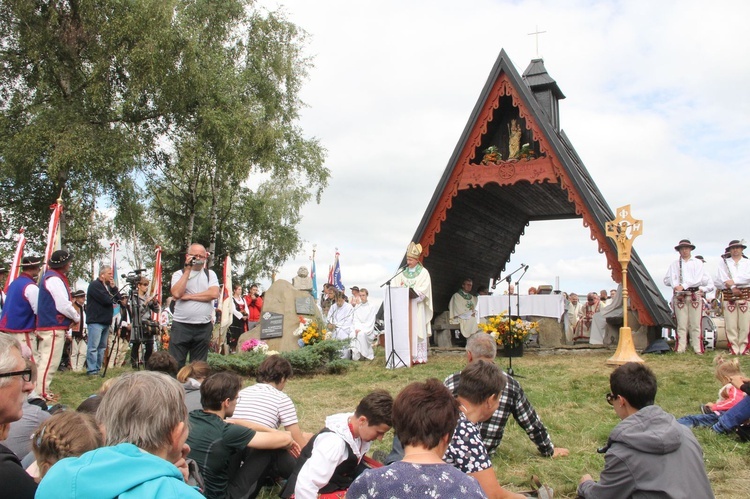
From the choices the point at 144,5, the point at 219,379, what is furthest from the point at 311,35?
the point at 219,379

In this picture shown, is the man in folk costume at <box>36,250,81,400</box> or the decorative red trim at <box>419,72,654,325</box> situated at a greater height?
the decorative red trim at <box>419,72,654,325</box>

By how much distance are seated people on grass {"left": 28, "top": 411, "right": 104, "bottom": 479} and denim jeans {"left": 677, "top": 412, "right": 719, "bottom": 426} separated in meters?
5.27

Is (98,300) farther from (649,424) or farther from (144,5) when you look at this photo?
(144,5)

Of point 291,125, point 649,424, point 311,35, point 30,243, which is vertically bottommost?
point 649,424

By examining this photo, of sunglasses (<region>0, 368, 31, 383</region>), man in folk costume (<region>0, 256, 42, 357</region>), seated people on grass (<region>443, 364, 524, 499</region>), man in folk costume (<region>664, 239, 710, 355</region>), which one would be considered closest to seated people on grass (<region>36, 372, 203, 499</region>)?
sunglasses (<region>0, 368, 31, 383</region>)

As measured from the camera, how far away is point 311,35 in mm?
27406

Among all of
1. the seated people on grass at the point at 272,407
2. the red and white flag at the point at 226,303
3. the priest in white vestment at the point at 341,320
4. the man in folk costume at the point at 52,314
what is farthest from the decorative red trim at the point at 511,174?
the seated people on grass at the point at 272,407

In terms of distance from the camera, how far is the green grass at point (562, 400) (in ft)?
16.3

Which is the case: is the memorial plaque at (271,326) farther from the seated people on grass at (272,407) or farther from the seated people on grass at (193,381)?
the seated people on grass at (272,407)

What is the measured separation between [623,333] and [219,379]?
8739 mm

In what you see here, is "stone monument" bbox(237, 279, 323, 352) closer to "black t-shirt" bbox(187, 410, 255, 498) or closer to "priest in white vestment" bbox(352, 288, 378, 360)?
"priest in white vestment" bbox(352, 288, 378, 360)

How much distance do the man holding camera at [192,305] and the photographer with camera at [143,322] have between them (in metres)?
3.41

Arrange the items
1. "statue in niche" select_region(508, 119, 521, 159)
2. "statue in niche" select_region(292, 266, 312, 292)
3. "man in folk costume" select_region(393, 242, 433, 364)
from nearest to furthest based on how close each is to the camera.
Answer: "man in folk costume" select_region(393, 242, 433, 364) < "statue in niche" select_region(508, 119, 521, 159) < "statue in niche" select_region(292, 266, 312, 292)

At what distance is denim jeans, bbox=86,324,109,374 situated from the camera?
10766 millimetres
